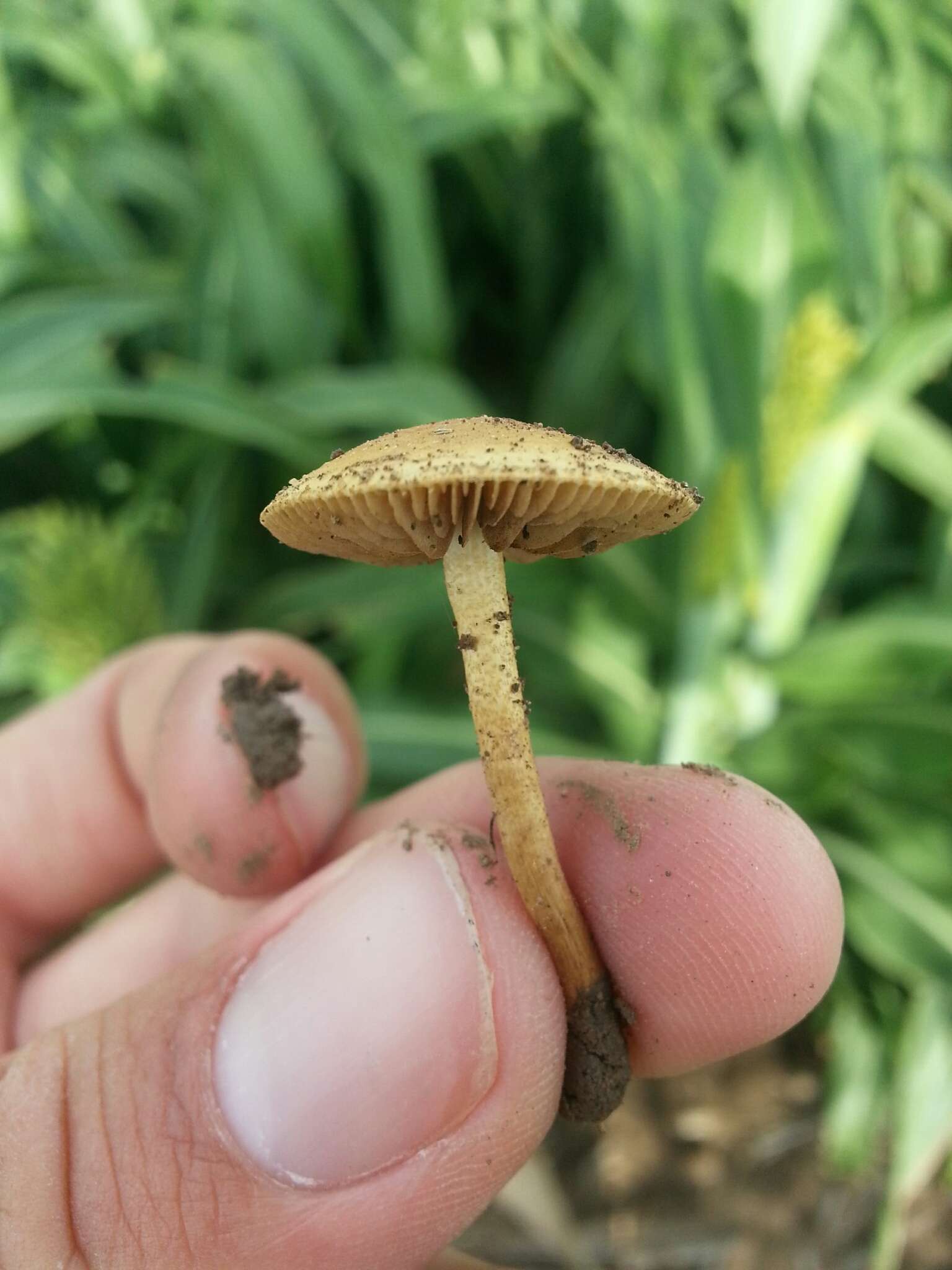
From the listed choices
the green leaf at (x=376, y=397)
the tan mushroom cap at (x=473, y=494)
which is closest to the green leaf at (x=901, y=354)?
the green leaf at (x=376, y=397)

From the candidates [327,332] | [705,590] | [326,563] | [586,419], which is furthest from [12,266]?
[705,590]

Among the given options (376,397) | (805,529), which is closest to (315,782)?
(376,397)

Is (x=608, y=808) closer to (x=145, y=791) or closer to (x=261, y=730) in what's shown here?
(x=261, y=730)

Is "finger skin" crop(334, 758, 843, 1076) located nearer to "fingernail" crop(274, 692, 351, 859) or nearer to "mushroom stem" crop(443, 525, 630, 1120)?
"mushroom stem" crop(443, 525, 630, 1120)

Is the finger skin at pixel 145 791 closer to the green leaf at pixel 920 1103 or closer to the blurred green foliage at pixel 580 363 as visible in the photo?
the blurred green foliage at pixel 580 363

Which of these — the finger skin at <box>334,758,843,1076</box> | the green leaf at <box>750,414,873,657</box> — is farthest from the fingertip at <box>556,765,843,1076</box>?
the green leaf at <box>750,414,873,657</box>
